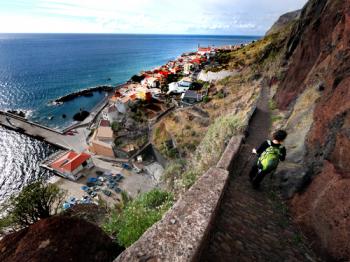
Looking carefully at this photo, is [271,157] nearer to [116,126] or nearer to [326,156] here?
[326,156]

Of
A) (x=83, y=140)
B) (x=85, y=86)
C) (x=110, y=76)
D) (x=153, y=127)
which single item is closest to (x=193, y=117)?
(x=153, y=127)

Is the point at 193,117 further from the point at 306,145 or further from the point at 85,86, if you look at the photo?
the point at 85,86

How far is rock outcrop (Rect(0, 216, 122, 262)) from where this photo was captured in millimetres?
3834

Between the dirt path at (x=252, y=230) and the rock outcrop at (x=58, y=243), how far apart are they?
2.23 metres

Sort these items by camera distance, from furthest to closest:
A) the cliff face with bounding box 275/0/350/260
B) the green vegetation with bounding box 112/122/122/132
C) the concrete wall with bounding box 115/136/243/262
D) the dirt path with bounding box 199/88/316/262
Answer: the green vegetation with bounding box 112/122/122/132 → the dirt path with bounding box 199/88/316/262 → the cliff face with bounding box 275/0/350/260 → the concrete wall with bounding box 115/136/243/262

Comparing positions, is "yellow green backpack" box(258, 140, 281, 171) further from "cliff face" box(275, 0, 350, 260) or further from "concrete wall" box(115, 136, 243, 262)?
"concrete wall" box(115, 136, 243, 262)

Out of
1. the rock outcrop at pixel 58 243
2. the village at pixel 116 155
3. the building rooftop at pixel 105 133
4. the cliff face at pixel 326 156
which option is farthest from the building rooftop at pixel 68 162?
the cliff face at pixel 326 156

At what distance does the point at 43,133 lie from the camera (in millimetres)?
45312

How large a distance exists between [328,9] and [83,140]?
43.0 meters

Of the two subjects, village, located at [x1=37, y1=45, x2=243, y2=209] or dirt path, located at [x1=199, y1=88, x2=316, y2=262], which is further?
village, located at [x1=37, y1=45, x2=243, y2=209]

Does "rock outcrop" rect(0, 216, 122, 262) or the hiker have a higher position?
the hiker

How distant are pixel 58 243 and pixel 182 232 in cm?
247

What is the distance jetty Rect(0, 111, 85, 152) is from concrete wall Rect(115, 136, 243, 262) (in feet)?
130

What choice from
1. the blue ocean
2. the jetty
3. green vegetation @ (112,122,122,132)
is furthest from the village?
the blue ocean
